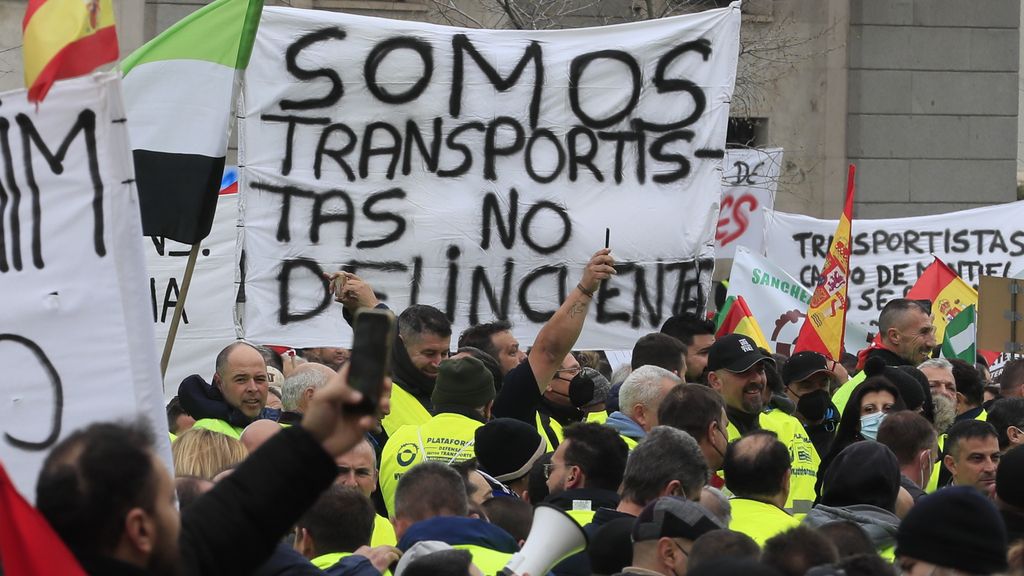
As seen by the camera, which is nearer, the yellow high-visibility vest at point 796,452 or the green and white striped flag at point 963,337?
the yellow high-visibility vest at point 796,452

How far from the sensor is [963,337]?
1159 cm

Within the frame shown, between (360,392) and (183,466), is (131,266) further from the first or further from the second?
(360,392)

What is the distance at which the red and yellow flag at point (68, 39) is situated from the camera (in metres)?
4.81

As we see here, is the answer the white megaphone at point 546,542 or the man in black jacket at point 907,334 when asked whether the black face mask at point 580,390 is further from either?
the white megaphone at point 546,542

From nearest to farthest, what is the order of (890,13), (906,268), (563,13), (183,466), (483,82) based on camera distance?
(183,466), (483,82), (906,268), (563,13), (890,13)

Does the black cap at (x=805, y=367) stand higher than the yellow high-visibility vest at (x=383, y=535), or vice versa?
the black cap at (x=805, y=367)

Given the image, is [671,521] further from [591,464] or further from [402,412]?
[402,412]

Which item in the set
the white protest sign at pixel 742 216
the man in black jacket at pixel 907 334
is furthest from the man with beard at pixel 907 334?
the white protest sign at pixel 742 216

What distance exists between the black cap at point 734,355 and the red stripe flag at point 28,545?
458 centimetres

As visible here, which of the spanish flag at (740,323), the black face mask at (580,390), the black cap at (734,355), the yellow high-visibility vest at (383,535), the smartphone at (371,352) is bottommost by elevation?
the yellow high-visibility vest at (383,535)

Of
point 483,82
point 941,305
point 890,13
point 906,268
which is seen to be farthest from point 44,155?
point 890,13

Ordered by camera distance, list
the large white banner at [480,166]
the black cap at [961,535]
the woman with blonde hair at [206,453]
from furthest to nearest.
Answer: the large white banner at [480,166] < the woman with blonde hair at [206,453] < the black cap at [961,535]

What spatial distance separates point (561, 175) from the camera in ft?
26.8

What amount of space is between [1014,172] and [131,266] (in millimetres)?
18248
